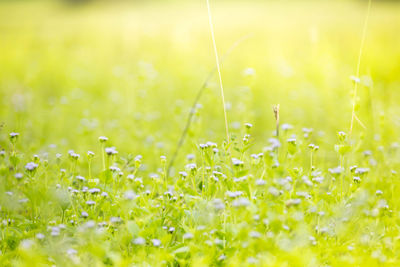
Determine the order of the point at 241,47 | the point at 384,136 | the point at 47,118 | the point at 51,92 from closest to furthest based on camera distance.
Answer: the point at 384,136 < the point at 47,118 < the point at 51,92 < the point at 241,47

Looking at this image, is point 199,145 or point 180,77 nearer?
point 199,145

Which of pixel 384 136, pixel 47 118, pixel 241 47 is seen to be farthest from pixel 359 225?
pixel 241 47

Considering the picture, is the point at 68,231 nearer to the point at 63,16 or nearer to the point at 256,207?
the point at 256,207

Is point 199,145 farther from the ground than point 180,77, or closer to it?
farther from the ground

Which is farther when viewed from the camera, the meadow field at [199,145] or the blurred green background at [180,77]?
the blurred green background at [180,77]
